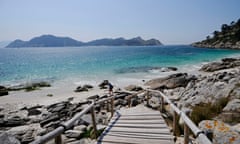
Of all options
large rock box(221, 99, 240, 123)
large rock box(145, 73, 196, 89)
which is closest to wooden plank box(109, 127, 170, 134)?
large rock box(221, 99, 240, 123)

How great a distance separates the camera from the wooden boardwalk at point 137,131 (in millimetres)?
3945

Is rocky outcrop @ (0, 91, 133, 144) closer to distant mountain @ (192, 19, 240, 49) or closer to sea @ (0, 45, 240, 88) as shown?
sea @ (0, 45, 240, 88)

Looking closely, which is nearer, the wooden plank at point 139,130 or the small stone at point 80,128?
the wooden plank at point 139,130

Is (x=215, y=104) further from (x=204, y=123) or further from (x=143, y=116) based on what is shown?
(x=143, y=116)

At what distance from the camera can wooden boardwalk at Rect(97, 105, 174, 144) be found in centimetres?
395

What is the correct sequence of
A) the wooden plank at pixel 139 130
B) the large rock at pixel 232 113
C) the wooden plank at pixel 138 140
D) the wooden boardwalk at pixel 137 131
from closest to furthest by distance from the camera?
the wooden plank at pixel 138 140 < the wooden boardwalk at pixel 137 131 < the wooden plank at pixel 139 130 < the large rock at pixel 232 113

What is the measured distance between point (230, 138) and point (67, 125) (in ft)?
9.99

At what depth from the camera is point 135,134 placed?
169 inches

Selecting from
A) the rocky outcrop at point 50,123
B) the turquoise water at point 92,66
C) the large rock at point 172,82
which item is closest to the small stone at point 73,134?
the rocky outcrop at point 50,123

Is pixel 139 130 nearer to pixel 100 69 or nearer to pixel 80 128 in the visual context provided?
pixel 80 128

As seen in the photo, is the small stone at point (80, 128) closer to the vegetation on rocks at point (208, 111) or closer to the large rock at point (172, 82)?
the vegetation on rocks at point (208, 111)

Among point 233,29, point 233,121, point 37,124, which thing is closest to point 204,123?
point 233,121

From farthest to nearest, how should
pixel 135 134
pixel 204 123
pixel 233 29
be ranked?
pixel 233 29
pixel 135 134
pixel 204 123

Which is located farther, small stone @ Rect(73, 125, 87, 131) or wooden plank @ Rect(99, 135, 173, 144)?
small stone @ Rect(73, 125, 87, 131)
